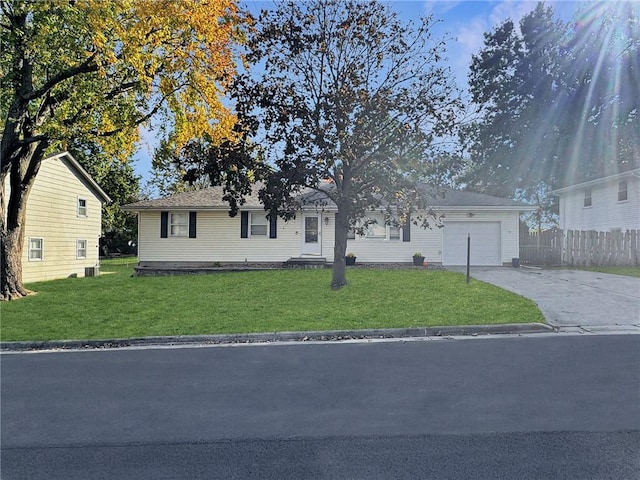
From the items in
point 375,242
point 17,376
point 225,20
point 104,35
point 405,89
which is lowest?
point 17,376

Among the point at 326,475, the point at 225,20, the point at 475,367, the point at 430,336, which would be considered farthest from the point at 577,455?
the point at 225,20

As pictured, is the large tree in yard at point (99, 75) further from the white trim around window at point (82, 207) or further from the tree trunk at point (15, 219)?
the white trim around window at point (82, 207)

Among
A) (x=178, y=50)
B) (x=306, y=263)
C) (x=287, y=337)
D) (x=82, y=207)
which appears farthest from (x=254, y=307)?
(x=82, y=207)

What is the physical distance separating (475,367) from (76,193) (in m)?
21.5

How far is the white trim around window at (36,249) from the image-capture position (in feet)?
59.6

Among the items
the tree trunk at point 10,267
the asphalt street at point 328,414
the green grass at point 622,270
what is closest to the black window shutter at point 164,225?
the tree trunk at point 10,267

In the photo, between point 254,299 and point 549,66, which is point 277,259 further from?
point 549,66

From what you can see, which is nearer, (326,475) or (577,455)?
(326,475)

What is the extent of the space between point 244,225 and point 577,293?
43.6ft

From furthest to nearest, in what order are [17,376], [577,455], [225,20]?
[225,20], [17,376], [577,455]

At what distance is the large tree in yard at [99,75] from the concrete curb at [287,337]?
6.45 m

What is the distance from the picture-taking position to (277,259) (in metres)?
19.9

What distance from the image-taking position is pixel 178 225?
20.3 metres

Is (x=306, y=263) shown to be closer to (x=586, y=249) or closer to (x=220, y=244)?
(x=220, y=244)
